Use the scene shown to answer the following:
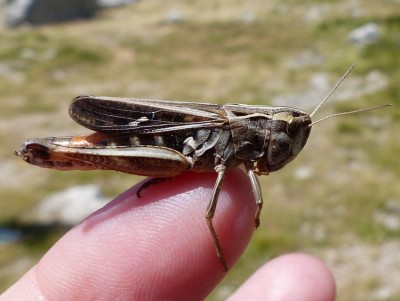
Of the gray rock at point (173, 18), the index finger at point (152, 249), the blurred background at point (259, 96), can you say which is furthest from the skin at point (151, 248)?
the gray rock at point (173, 18)

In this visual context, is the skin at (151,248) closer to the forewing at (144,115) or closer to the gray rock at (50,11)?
the forewing at (144,115)

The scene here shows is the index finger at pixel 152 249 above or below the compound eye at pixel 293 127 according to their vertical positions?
below

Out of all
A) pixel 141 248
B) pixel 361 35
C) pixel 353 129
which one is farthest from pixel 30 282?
pixel 361 35

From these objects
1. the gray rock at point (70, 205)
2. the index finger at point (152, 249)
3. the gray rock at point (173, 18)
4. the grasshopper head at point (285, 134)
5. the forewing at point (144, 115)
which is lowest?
the gray rock at point (173, 18)

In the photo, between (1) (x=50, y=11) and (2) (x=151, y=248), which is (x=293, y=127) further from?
(1) (x=50, y=11)

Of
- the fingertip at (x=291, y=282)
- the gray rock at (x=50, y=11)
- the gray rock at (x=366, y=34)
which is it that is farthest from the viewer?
the gray rock at (x=50, y=11)
